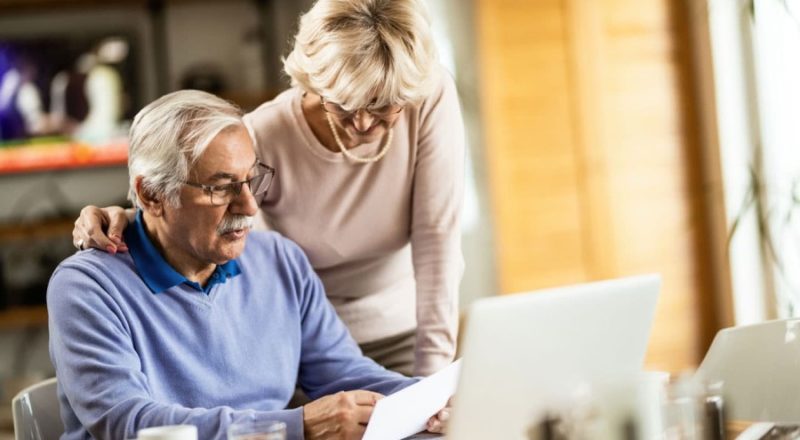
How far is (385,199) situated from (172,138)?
22.2 inches

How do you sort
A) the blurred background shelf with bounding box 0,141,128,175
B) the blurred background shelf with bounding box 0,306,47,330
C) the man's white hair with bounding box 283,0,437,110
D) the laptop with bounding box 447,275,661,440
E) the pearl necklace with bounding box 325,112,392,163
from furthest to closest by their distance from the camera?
the blurred background shelf with bounding box 0,141,128,175 → the blurred background shelf with bounding box 0,306,47,330 → the pearl necklace with bounding box 325,112,392,163 → the man's white hair with bounding box 283,0,437,110 → the laptop with bounding box 447,275,661,440

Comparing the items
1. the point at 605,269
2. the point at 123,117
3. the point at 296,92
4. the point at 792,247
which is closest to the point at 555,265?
the point at 605,269

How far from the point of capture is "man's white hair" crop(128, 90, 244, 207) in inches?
70.5

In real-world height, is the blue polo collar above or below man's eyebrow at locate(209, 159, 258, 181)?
below

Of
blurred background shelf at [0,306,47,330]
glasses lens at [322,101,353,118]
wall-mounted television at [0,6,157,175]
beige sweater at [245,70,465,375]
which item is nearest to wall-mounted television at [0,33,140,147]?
wall-mounted television at [0,6,157,175]

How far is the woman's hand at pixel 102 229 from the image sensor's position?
1.80m

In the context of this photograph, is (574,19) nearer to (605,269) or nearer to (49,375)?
(605,269)

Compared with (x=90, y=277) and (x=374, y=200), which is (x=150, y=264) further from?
(x=374, y=200)

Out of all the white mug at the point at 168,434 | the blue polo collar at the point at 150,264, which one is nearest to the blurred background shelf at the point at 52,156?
the blue polo collar at the point at 150,264

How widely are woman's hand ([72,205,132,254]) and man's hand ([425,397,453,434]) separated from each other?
0.57 meters

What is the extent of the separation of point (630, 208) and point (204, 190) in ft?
12.1

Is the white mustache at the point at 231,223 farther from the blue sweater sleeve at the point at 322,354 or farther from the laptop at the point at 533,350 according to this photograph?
the laptop at the point at 533,350

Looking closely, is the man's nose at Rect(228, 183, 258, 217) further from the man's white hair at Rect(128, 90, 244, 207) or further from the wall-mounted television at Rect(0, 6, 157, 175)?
the wall-mounted television at Rect(0, 6, 157, 175)

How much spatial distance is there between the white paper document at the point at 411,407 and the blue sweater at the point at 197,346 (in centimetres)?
13
